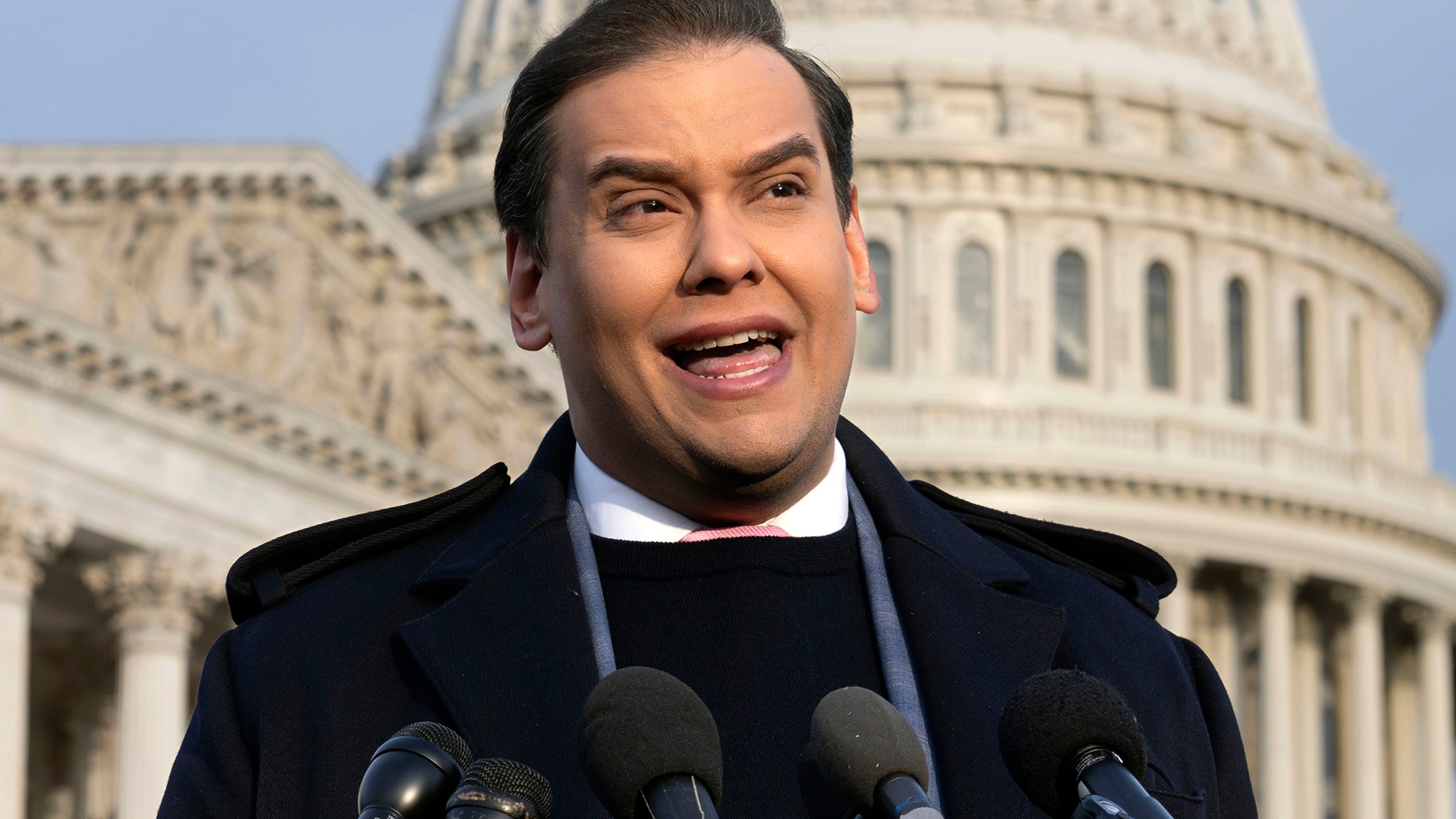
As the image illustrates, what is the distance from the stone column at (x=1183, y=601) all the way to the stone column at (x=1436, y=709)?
21.4 ft

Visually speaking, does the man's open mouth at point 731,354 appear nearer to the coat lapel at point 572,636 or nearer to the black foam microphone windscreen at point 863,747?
the coat lapel at point 572,636

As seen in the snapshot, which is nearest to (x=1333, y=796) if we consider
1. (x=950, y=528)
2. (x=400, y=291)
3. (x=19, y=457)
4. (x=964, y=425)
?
(x=964, y=425)

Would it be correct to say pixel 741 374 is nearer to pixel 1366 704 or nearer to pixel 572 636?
pixel 572 636

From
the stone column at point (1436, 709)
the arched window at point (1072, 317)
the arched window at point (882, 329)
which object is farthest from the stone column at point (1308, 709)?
the arched window at point (882, 329)

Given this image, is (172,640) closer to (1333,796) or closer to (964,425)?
(964,425)

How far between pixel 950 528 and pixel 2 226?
82.3 ft

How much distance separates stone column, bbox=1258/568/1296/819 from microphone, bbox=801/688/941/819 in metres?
56.5

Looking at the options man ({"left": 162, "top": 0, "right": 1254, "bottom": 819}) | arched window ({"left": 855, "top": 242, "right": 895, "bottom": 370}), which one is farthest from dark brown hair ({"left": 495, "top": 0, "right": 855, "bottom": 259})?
arched window ({"left": 855, "top": 242, "right": 895, "bottom": 370})

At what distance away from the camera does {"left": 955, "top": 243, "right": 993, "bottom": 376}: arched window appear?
206 feet

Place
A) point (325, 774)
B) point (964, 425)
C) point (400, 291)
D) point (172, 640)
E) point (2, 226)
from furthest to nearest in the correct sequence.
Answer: point (964, 425)
point (400, 291)
point (172, 640)
point (2, 226)
point (325, 774)

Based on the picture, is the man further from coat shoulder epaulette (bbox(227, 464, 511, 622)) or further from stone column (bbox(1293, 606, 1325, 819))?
stone column (bbox(1293, 606, 1325, 819))

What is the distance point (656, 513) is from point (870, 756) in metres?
1.06

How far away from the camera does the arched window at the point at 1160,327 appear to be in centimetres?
6412

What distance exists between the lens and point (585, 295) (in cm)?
366
